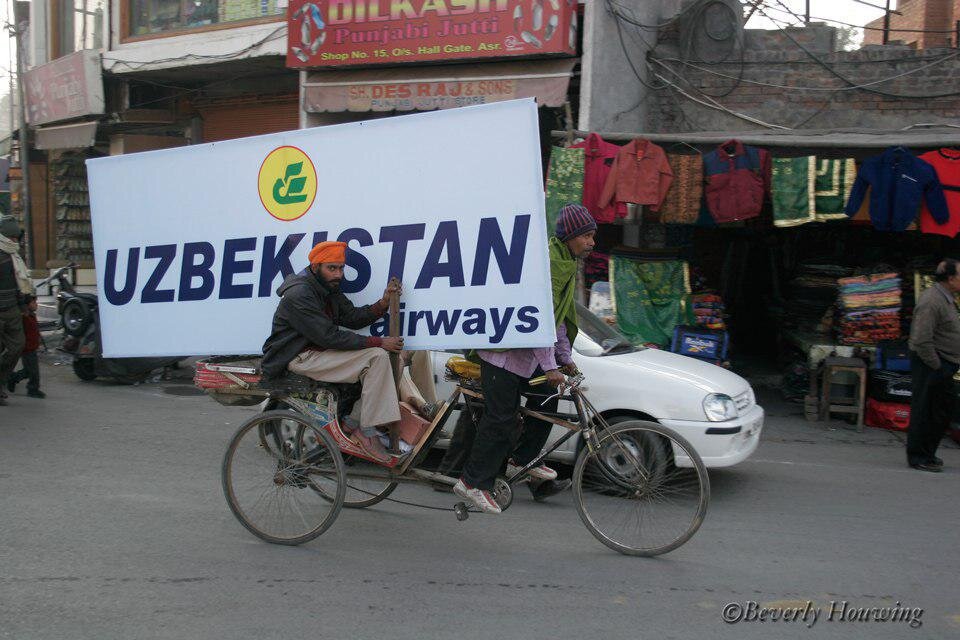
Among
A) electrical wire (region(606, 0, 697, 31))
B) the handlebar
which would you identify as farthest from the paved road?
electrical wire (region(606, 0, 697, 31))

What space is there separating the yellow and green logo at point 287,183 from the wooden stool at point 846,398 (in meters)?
6.52

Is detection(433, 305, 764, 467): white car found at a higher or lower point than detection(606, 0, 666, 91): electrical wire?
lower

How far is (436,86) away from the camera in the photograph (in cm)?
1177

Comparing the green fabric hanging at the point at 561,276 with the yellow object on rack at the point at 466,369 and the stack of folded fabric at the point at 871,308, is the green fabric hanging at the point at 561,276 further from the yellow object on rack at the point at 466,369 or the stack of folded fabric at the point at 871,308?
the stack of folded fabric at the point at 871,308

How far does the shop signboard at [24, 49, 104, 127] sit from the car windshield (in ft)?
43.1

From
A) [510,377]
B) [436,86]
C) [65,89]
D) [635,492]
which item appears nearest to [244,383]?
[510,377]

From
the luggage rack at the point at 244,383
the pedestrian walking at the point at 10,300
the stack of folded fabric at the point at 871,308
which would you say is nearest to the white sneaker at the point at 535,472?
the luggage rack at the point at 244,383

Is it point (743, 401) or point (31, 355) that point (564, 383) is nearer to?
point (743, 401)

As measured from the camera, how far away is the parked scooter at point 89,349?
10664 millimetres

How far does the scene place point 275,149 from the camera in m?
5.05

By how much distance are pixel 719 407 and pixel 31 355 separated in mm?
7433

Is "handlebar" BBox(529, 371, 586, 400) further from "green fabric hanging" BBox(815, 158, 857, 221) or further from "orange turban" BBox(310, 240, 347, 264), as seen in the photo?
"green fabric hanging" BBox(815, 158, 857, 221)

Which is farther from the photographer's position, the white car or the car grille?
the car grille

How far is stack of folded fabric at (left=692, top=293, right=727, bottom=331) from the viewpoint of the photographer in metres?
10.3
